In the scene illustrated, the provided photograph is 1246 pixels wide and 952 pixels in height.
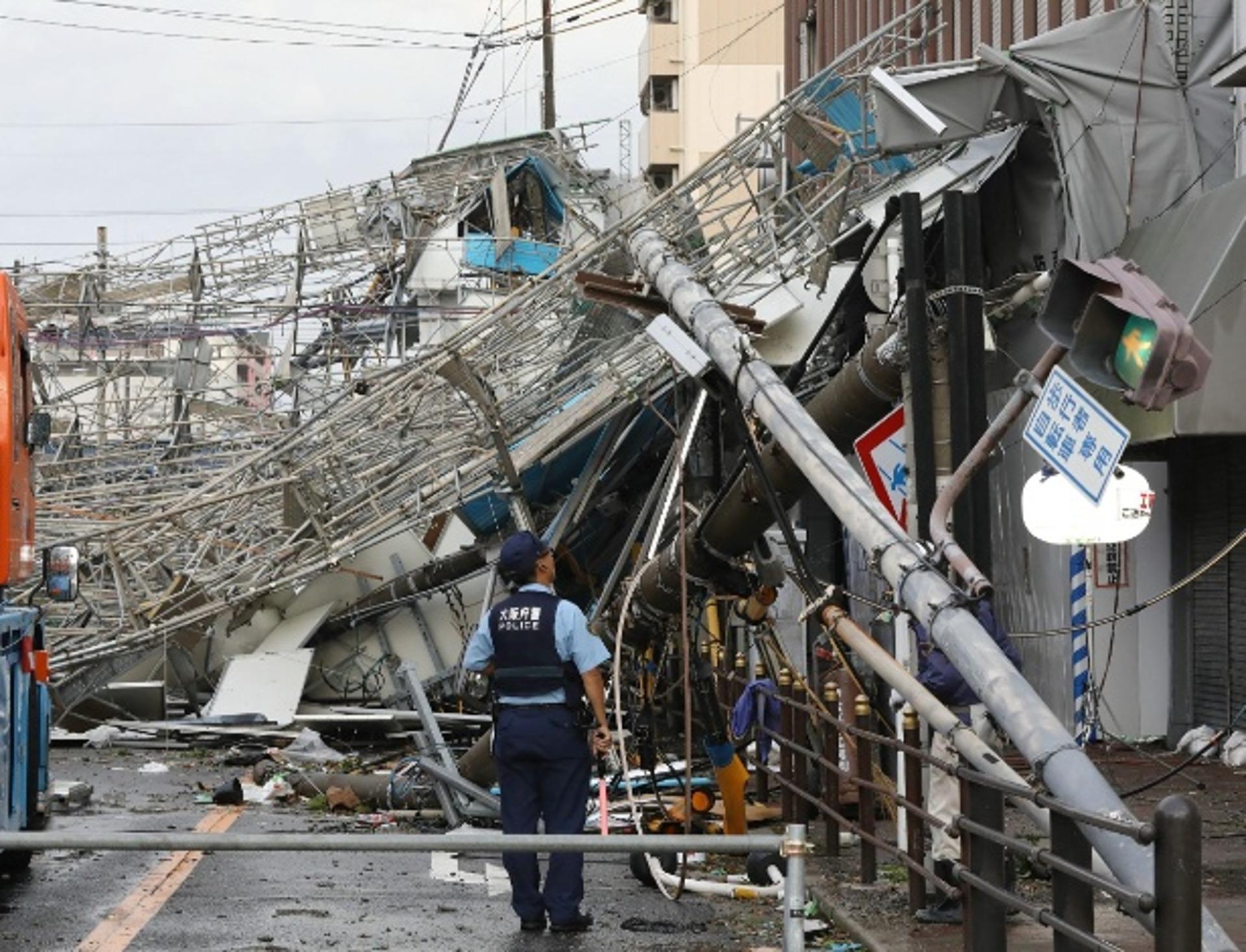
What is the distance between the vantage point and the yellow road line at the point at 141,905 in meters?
9.83

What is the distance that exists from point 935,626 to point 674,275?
16.4 feet

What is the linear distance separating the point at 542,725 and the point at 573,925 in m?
0.96

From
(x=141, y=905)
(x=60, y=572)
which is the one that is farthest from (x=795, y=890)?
(x=60, y=572)

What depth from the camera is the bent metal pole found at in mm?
6594

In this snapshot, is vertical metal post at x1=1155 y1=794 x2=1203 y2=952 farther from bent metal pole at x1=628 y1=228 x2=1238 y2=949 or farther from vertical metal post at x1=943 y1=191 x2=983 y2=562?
vertical metal post at x1=943 y1=191 x2=983 y2=562

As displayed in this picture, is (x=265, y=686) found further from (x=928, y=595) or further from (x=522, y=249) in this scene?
(x=522, y=249)

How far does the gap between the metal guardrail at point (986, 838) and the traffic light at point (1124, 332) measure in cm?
137

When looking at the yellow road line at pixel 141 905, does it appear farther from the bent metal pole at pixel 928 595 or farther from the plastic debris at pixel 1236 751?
the plastic debris at pixel 1236 751

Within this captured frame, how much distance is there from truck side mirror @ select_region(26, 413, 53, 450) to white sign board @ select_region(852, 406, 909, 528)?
14.6ft

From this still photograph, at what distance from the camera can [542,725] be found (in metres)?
10.4

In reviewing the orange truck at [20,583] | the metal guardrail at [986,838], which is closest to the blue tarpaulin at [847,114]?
the metal guardrail at [986,838]

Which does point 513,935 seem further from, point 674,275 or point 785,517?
point 674,275

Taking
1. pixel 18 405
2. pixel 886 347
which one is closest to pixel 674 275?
pixel 886 347

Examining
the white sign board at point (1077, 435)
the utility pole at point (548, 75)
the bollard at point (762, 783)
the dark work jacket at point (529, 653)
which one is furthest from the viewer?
the utility pole at point (548, 75)
